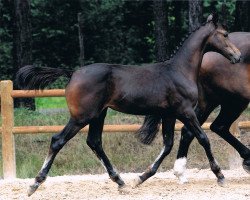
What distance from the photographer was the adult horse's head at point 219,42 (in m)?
8.41

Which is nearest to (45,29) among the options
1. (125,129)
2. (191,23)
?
(191,23)

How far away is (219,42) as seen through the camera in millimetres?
8508

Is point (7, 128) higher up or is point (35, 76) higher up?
point (35, 76)

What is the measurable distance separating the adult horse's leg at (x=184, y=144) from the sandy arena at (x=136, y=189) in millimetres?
152

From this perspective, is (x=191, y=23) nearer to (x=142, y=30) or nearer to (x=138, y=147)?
(x=138, y=147)

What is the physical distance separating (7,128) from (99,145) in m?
2.32

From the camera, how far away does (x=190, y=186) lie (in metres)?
8.78

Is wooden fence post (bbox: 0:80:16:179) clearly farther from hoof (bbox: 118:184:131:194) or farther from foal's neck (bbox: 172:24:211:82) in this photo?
foal's neck (bbox: 172:24:211:82)

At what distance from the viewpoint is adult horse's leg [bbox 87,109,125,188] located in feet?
27.3

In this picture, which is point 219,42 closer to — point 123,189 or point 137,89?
point 137,89

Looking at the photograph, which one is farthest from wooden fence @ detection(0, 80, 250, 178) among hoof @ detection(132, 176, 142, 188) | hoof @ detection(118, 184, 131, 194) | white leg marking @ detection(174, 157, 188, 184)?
hoof @ detection(118, 184, 131, 194)

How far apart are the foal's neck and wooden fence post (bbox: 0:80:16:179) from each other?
287cm

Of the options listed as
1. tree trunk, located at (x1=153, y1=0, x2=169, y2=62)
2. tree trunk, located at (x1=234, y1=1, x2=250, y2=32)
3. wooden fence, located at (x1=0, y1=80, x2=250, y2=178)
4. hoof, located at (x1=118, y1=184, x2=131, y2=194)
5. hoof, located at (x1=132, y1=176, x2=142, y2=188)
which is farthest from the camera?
tree trunk, located at (x1=234, y1=1, x2=250, y2=32)

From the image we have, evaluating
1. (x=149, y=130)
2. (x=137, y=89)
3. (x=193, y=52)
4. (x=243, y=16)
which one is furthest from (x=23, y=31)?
(x=137, y=89)
